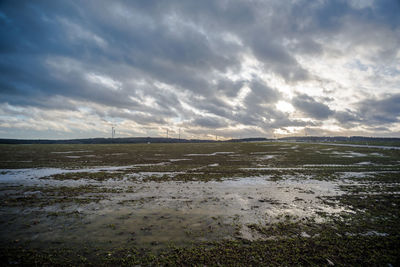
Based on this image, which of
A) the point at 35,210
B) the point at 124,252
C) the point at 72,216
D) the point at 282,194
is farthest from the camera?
the point at 282,194

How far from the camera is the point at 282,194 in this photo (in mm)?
14141

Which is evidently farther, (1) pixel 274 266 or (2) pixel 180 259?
(2) pixel 180 259

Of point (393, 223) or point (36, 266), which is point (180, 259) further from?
point (393, 223)

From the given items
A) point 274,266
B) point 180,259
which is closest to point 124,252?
point 180,259

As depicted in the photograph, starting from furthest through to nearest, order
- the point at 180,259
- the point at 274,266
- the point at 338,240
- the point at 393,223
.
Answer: the point at 393,223, the point at 338,240, the point at 180,259, the point at 274,266

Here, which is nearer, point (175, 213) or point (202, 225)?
point (202, 225)

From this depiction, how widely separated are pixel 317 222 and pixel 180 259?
7.28 meters

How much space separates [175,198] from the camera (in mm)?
13383

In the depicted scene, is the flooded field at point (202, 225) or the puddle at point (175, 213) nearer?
the flooded field at point (202, 225)

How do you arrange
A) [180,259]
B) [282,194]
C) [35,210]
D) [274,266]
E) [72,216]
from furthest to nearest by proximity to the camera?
[282,194] < [35,210] < [72,216] < [180,259] < [274,266]

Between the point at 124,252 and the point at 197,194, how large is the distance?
7.94m

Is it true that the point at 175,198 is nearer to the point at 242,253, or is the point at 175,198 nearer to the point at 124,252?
the point at 124,252

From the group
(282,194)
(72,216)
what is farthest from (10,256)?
(282,194)

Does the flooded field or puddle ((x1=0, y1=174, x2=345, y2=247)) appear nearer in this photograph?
the flooded field
